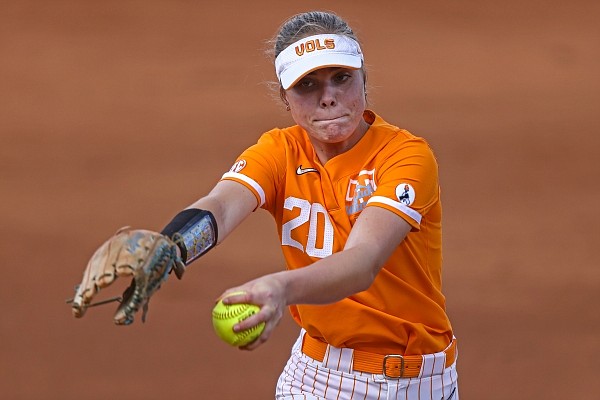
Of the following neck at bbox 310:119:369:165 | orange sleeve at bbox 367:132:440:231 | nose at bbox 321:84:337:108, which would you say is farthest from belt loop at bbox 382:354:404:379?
nose at bbox 321:84:337:108

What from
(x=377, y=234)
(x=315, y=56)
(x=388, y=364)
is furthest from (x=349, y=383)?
(x=315, y=56)

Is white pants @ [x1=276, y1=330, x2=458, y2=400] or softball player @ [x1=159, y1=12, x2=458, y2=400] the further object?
white pants @ [x1=276, y1=330, x2=458, y2=400]

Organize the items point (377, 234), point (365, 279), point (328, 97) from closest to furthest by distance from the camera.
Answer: point (365, 279), point (377, 234), point (328, 97)

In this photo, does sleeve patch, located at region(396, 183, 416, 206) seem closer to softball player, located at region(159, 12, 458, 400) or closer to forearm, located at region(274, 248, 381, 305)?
softball player, located at region(159, 12, 458, 400)

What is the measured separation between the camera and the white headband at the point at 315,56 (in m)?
4.16

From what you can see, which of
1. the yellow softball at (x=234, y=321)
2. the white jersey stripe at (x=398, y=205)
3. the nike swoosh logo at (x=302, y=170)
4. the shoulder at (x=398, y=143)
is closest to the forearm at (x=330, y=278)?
the yellow softball at (x=234, y=321)

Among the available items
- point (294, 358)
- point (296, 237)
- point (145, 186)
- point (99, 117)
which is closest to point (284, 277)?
point (296, 237)

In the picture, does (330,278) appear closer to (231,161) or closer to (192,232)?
(192,232)

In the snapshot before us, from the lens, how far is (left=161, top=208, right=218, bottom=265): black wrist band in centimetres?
382

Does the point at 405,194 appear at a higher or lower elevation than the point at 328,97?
lower

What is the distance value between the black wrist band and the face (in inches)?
20.9

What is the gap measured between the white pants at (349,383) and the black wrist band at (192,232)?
27.9 inches

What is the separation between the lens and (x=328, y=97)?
13.7ft

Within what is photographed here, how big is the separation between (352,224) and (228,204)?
461mm
